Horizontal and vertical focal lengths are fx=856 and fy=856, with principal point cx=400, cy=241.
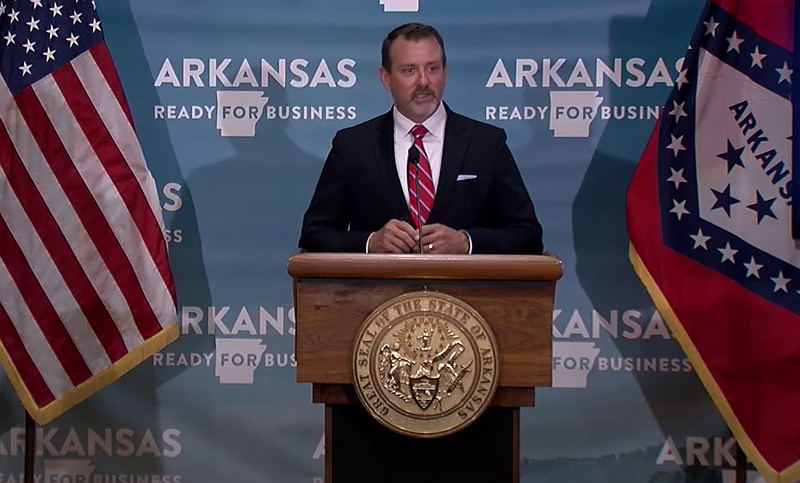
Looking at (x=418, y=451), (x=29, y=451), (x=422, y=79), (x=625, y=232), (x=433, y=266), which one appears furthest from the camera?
(x=625, y=232)

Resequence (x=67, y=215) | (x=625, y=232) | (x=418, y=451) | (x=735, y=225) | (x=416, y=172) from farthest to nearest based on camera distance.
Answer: (x=625, y=232) → (x=67, y=215) → (x=735, y=225) → (x=416, y=172) → (x=418, y=451)

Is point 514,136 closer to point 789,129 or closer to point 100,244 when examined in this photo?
point 789,129

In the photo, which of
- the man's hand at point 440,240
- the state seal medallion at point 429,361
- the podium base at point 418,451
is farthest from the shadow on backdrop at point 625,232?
the state seal medallion at point 429,361

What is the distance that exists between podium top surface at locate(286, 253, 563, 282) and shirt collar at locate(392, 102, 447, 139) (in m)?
0.60

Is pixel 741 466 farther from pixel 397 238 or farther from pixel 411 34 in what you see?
pixel 411 34

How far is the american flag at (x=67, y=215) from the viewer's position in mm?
2699

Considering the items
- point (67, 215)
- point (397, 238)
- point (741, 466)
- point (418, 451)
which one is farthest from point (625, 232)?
point (67, 215)

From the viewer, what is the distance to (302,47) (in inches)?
119

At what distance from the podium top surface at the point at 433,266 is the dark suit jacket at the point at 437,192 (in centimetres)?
32

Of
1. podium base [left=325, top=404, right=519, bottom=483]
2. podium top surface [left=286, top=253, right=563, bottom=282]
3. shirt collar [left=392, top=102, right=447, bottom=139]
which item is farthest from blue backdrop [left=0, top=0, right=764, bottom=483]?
podium top surface [left=286, top=253, right=563, bottom=282]

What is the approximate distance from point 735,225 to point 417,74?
111 centimetres

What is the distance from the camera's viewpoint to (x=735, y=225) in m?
2.58

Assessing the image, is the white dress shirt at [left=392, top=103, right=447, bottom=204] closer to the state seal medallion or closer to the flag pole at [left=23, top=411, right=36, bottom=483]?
the state seal medallion

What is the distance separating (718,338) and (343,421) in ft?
4.35
